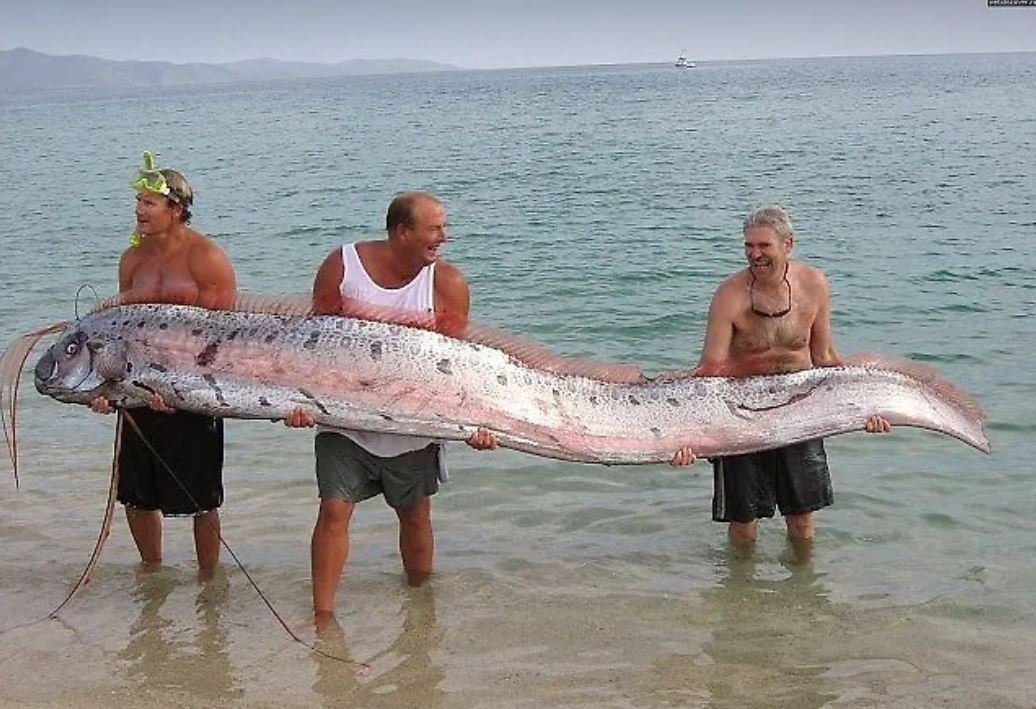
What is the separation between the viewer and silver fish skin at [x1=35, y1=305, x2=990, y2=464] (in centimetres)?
487

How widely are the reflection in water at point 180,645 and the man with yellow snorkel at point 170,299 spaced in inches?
17.6

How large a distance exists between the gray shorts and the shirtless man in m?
1.12

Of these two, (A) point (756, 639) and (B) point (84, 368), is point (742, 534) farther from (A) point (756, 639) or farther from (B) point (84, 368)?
(B) point (84, 368)

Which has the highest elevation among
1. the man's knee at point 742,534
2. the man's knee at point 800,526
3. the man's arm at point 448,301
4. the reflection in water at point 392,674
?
the man's arm at point 448,301

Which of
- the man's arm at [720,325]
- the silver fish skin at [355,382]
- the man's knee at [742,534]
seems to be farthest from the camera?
the man's knee at [742,534]

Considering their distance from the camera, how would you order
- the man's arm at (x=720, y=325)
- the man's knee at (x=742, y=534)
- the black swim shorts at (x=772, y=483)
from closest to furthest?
the man's arm at (x=720, y=325), the black swim shorts at (x=772, y=483), the man's knee at (x=742, y=534)

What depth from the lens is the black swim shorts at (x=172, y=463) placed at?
552cm

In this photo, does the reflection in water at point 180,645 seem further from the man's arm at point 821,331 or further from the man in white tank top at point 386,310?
the man's arm at point 821,331

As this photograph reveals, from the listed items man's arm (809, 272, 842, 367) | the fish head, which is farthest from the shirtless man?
the fish head

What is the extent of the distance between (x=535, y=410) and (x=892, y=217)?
1770 cm

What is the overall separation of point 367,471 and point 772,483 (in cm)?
207

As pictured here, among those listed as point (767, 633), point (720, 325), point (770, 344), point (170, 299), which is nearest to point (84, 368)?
point (170, 299)

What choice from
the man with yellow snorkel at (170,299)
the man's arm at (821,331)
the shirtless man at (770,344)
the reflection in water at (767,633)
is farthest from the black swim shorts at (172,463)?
the man's arm at (821,331)

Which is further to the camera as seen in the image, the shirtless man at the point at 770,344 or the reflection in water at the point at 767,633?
the shirtless man at the point at 770,344
